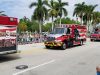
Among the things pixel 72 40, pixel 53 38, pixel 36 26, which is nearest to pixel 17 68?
pixel 53 38

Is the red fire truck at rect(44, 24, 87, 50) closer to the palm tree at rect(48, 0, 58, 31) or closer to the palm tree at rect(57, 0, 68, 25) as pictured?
the palm tree at rect(48, 0, 58, 31)

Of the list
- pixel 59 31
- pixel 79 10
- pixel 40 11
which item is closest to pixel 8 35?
pixel 59 31

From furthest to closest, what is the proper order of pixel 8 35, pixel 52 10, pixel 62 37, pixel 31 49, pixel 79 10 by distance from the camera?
pixel 79 10
pixel 52 10
pixel 31 49
pixel 62 37
pixel 8 35

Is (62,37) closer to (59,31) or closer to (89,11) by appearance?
(59,31)

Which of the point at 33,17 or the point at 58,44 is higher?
the point at 33,17

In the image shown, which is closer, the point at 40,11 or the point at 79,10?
the point at 40,11

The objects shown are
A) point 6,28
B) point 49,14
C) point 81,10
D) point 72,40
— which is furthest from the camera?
point 81,10

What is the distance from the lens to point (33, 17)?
52.9 metres

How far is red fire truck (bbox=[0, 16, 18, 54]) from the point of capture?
491 inches

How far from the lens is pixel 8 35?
13.0m

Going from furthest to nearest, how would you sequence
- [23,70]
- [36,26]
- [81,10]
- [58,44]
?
1. [36,26]
2. [81,10]
3. [58,44]
4. [23,70]

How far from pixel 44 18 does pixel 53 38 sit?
108 feet

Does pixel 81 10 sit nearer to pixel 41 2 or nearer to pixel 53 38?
pixel 41 2

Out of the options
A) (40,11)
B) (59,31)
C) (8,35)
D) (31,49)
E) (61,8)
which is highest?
(61,8)
